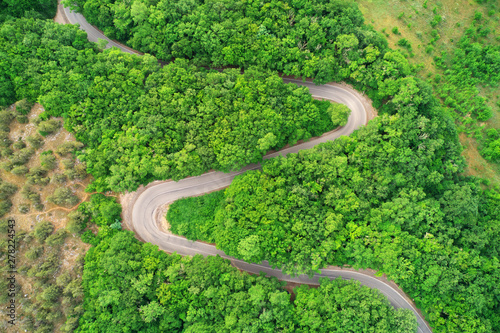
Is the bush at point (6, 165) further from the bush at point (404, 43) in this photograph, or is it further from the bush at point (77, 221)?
the bush at point (404, 43)

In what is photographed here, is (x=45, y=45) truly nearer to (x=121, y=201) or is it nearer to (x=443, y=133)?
(x=121, y=201)

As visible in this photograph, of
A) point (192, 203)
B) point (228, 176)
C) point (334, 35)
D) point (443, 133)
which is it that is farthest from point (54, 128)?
point (443, 133)

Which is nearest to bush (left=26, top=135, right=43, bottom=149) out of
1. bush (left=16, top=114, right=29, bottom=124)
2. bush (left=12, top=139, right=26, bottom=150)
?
bush (left=12, top=139, right=26, bottom=150)

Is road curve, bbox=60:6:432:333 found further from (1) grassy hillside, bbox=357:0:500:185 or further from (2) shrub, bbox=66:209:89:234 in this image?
(1) grassy hillside, bbox=357:0:500:185

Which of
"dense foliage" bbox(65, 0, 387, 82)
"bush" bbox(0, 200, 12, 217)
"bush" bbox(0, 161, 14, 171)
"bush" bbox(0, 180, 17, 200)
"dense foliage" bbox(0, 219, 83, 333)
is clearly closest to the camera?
"dense foliage" bbox(0, 219, 83, 333)

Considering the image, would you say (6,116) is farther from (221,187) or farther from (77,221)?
(221,187)
